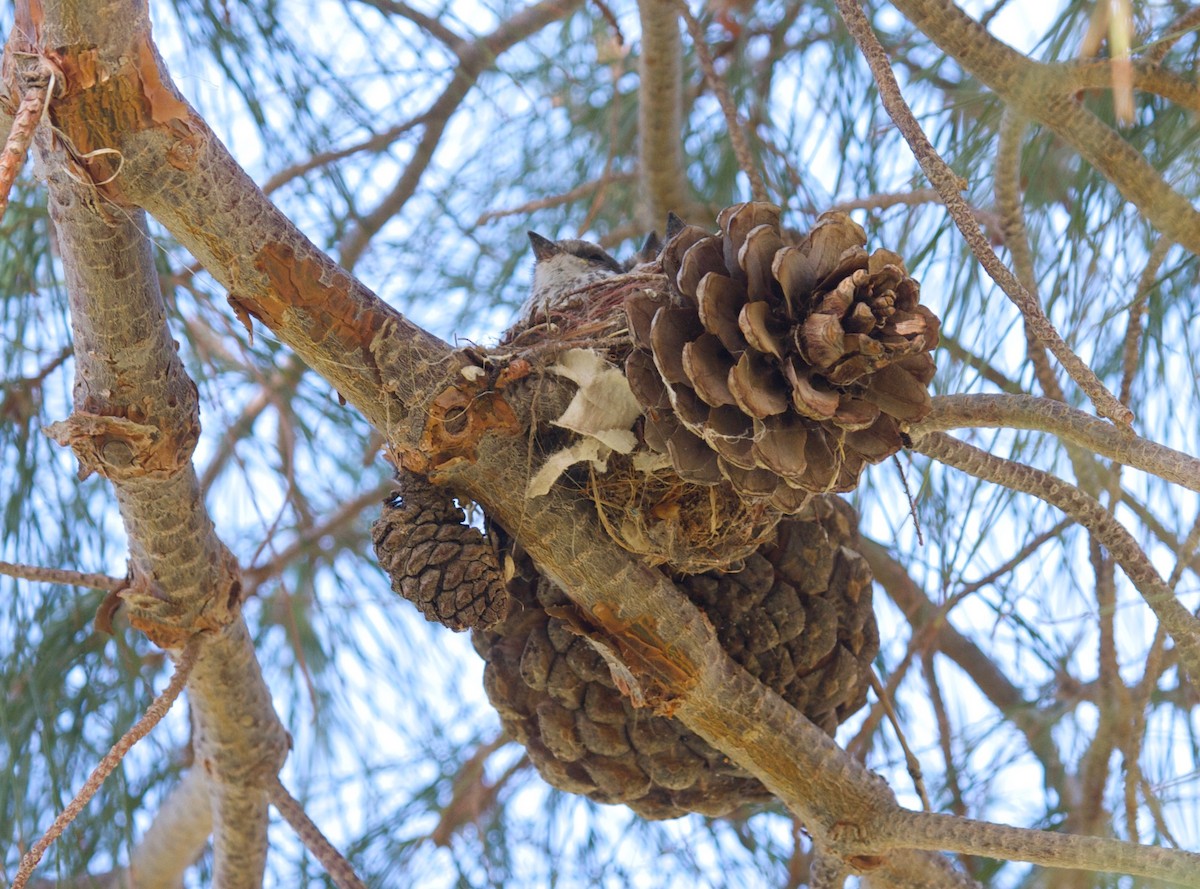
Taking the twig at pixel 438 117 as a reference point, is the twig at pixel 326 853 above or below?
below

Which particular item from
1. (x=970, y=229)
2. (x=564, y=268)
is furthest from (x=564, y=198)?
(x=970, y=229)

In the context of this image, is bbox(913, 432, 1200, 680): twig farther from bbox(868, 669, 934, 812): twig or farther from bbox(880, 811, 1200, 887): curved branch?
bbox(868, 669, 934, 812): twig

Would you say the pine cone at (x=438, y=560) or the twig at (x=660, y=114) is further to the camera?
the twig at (x=660, y=114)

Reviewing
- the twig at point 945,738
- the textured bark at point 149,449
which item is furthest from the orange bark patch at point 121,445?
the twig at point 945,738

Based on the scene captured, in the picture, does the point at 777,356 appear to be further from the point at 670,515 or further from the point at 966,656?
the point at 966,656

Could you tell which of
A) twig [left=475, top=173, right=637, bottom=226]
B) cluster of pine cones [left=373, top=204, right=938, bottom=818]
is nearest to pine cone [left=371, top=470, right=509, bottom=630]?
cluster of pine cones [left=373, top=204, right=938, bottom=818]

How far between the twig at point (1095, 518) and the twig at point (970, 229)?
0.72 ft

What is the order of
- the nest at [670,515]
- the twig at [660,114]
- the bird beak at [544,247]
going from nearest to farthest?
the nest at [670,515], the bird beak at [544,247], the twig at [660,114]

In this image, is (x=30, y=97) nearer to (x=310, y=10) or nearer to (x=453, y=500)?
(x=453, y=500)

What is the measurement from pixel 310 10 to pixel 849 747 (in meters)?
1.26

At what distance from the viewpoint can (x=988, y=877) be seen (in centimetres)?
170

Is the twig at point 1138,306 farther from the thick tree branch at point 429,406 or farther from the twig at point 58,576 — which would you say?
the twig at point 58,576

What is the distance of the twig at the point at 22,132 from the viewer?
0.67 meters

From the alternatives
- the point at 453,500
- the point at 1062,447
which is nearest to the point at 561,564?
the point at 453,500
